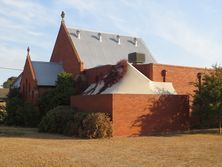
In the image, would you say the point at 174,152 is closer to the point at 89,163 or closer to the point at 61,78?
the point at 89,163

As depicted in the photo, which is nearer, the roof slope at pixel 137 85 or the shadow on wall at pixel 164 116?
the shadow on wall at pixel 164 116

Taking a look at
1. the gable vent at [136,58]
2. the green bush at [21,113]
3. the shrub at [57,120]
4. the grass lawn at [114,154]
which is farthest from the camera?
the green bush at [21,113]

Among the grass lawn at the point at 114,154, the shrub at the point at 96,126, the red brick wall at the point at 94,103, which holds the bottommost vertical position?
the grass lawn at the point at 114,154

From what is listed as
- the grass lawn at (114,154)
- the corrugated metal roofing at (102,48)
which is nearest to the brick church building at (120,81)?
the corrugated metal roofing at (102,48)

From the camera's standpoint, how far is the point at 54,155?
19.6 m

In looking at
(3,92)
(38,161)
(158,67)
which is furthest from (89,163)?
(3,92)

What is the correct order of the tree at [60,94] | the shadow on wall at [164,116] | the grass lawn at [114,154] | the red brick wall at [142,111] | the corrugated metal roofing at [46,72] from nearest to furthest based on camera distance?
the grass lawn at [114,154] < the red brick wall at [142,111] < the shadow on wall at [164,116] < the tree at [60,94] < the corrugated metal roofing at [46,72]

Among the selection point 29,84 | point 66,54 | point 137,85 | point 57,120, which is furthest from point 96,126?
point 29,84

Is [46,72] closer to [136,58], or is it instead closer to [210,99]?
[136,58]

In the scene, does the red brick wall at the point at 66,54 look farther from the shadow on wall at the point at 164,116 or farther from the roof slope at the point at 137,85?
the shadow on wall at the point at 164,116

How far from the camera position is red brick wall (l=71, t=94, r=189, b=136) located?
1246 inches

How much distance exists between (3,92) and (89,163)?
234ft

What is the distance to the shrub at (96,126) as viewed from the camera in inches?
1163

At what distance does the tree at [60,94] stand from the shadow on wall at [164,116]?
13.9 metres
